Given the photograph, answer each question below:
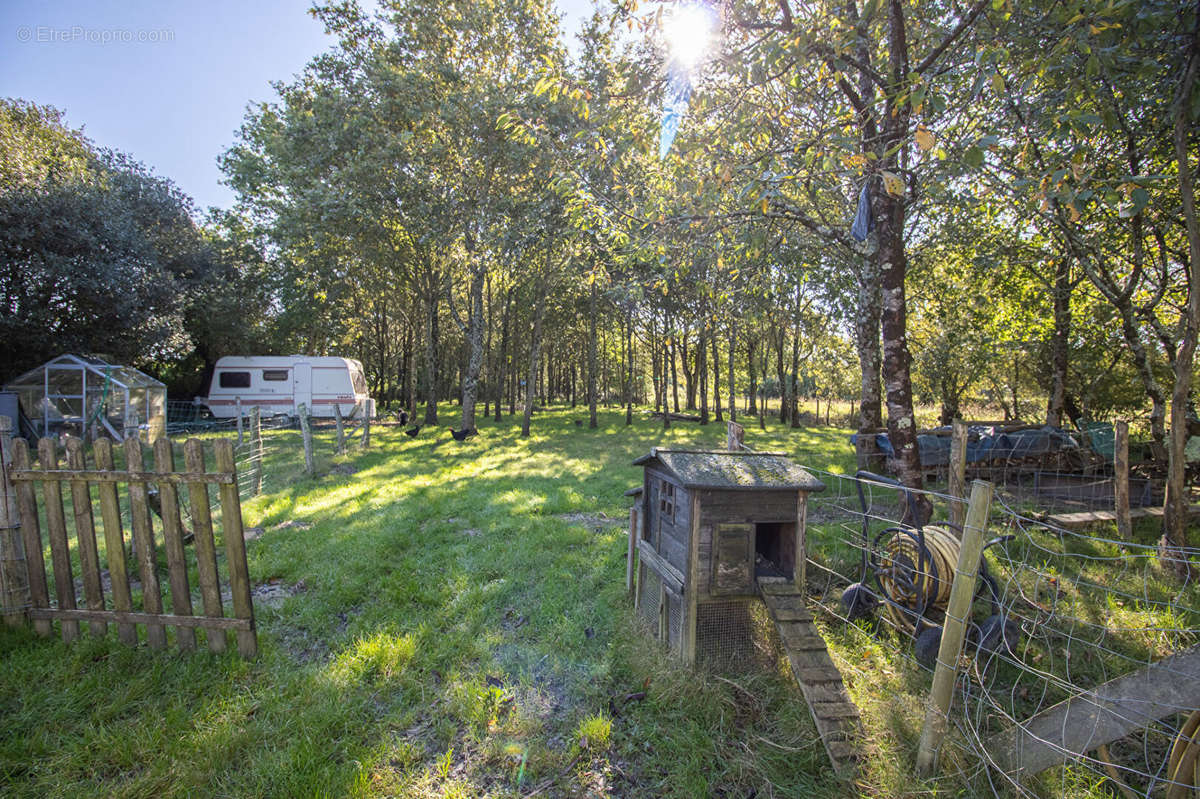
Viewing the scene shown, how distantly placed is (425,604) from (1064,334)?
14.4 meters

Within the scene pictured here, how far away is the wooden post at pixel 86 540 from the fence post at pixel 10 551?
451 mm

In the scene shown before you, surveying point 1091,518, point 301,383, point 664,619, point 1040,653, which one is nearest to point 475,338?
point 301,383

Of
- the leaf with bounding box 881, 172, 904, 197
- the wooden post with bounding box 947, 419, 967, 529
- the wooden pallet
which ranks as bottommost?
the wooden pallet

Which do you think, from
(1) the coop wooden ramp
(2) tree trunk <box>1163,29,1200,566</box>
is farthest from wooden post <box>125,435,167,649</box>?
(2) tree trunk <box>1163,29,1200,566</box>

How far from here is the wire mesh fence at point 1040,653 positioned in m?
2.18

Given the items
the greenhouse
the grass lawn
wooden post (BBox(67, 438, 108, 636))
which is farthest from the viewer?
the greenhouse

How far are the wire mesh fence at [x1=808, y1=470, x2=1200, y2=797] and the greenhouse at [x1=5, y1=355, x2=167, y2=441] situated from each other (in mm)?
16391

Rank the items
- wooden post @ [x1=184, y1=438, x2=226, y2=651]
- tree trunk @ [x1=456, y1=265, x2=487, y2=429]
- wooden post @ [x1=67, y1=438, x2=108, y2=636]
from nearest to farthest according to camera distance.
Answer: wooden post @ [x1=184, y1=438, x2=226, y2=651] → wooden post @ [x1=67, y1=438, x2=108, y2=636] → tree trunk @ [x1=456, y1=265, x2=487, y2=429]

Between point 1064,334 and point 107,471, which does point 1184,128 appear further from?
point 107,471

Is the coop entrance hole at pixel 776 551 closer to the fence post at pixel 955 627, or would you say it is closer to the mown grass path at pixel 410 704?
the mown grass path at pixel 410 704

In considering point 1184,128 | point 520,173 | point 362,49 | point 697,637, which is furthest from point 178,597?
point 362,49

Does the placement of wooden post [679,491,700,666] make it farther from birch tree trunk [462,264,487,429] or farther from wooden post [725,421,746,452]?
birch tree trunk [462,264,487,429]

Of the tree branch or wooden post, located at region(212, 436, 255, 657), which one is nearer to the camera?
wooden post, located at region(212, 436, 255, 657)

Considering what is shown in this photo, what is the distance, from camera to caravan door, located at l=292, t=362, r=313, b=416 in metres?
22.0
